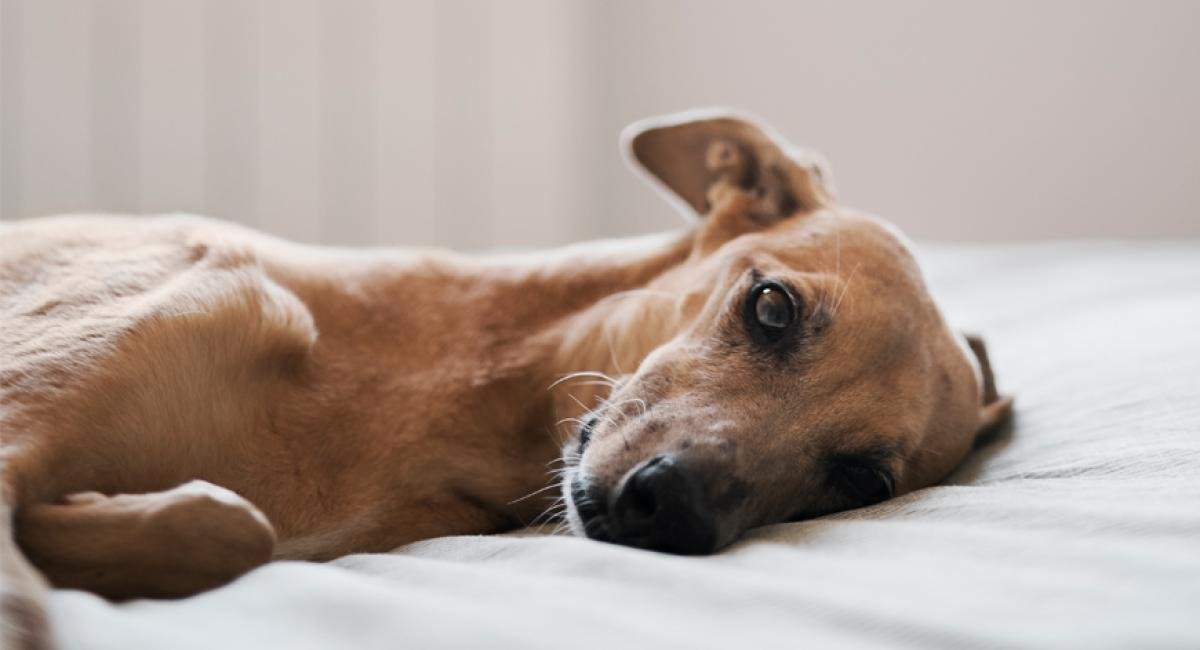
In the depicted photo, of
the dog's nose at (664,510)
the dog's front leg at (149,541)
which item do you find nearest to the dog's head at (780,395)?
the dog's nose at (664,510)

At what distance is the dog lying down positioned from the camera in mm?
1358

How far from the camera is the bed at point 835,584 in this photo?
921 mm

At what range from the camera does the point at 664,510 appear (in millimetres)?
1359

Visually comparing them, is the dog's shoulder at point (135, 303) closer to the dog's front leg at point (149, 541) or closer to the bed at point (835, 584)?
the dog's front leg at point (149, 541)

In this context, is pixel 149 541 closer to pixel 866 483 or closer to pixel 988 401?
pixel 866 483

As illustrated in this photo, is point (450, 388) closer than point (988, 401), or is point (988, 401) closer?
point (450, 388)

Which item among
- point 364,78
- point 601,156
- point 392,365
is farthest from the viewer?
point 601,156

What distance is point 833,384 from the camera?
5.54ft

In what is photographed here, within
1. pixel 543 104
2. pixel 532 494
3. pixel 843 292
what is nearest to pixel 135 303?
pixel 532 494

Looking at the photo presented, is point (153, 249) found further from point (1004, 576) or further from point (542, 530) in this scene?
point (1004, 576)

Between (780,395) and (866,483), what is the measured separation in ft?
0.65

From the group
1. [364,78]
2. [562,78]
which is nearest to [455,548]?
[364,78]

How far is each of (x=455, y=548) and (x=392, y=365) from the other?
1.77 ft

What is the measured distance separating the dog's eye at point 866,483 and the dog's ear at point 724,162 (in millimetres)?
604
